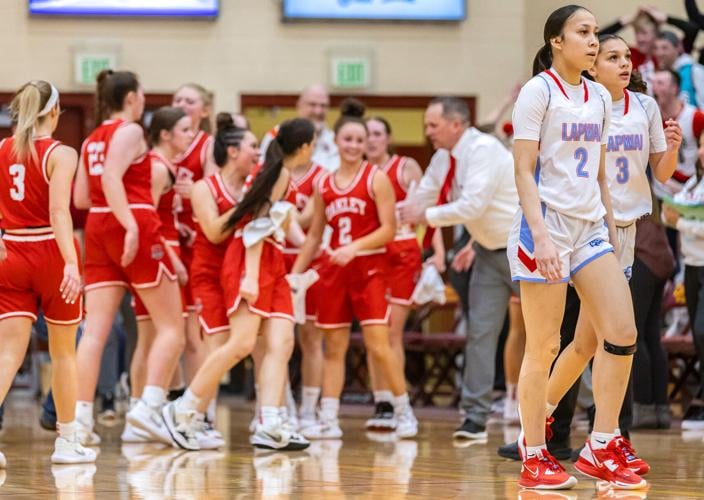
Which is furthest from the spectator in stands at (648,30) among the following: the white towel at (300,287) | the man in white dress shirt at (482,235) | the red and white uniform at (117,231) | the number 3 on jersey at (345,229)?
the red and white uniform at (117,231)

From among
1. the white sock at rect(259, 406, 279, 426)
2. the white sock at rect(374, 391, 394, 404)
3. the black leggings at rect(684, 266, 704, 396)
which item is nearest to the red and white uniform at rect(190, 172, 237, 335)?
the white sock at rect(259, 406, 279, 426)

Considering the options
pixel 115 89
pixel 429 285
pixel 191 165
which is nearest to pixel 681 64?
pixel 429 285

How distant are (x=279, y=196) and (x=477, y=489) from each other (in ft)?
8.16

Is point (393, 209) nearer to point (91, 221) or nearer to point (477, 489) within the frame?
point (91, 221)

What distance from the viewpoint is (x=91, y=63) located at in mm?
12391

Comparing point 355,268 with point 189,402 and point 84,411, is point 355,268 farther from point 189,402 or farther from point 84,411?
point 84,411

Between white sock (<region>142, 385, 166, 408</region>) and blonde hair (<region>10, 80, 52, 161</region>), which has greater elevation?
blonde hair (<region>10, 80, 52, 161</region>)

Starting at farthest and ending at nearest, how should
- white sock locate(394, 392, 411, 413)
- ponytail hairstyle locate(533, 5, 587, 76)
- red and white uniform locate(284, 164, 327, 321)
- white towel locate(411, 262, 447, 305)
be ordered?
white towel locate(411, 262, 447, 305)
red and white uniform locate(284, 164, 327, 321)
white sock locate(394, 392, 411, 413)
ponytail hairstyle locate(533, 5, 587, 76)

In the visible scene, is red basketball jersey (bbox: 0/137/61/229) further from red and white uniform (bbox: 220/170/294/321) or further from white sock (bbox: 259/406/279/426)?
white sock (bbox: 259/406/279/426)

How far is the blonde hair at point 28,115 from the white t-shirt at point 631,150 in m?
2.54

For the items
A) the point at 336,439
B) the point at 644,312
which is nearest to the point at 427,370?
the point at 336,439

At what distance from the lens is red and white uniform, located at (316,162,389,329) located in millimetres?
8102

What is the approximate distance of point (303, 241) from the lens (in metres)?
8.10

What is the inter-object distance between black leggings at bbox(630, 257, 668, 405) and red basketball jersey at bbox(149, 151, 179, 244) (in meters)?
2.60
